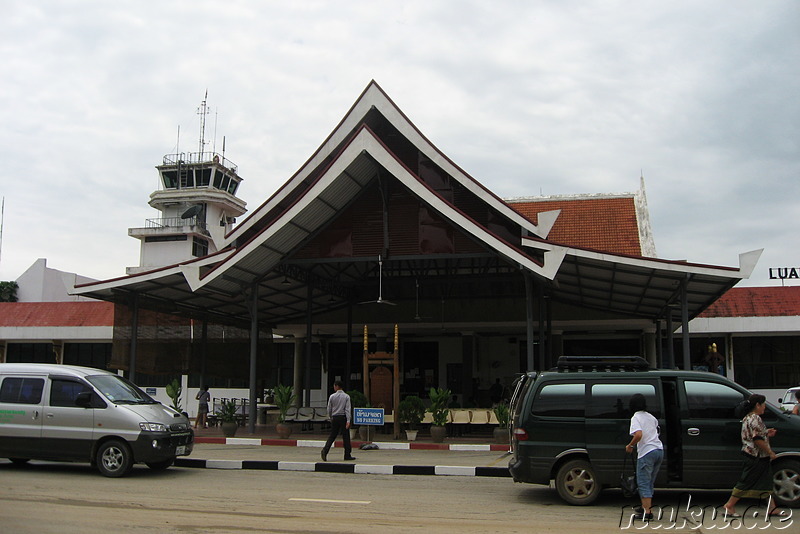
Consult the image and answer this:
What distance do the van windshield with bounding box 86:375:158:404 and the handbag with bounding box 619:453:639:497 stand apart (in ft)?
25.9

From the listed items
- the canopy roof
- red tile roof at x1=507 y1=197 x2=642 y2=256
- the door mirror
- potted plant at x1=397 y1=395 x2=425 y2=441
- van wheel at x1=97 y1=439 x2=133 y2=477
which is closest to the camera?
van wheel at x1=97 y1=439 x2=133 y2=477

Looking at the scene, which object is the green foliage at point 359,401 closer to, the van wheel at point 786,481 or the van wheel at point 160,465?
the van wheel at point 160,465

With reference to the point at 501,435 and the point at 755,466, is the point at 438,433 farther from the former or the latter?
the point at 755,466

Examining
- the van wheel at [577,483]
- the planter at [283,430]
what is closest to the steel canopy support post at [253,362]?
the planter at [283,430]

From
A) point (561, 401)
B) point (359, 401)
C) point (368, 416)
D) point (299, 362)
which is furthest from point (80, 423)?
point (299, 362)

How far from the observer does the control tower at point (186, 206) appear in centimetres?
6384

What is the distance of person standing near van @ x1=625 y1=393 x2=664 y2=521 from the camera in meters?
8.45

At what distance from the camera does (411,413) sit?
60.6ft

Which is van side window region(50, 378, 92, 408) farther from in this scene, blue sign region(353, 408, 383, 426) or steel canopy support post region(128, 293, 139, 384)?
steel canopy support post region(128, 293, 139, 384)

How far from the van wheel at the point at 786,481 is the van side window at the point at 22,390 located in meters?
11.1

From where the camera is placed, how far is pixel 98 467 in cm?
1218

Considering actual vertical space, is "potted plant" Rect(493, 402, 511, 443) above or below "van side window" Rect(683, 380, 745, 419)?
below

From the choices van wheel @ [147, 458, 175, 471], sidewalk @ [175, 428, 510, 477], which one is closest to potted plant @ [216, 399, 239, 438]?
sidewalk @ [175, 428, 510, 477]

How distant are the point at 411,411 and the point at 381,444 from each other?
1493mm
